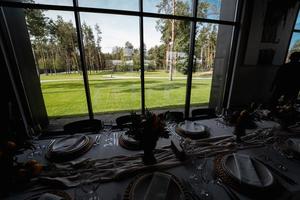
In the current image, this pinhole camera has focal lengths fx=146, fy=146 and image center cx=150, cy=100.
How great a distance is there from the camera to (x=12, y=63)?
2.15 metres

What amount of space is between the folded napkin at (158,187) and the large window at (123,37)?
1.98 metres

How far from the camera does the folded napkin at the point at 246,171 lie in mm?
791

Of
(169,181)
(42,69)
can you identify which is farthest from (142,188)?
(42,69)

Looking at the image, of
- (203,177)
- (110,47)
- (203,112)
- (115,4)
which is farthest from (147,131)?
(110,47)

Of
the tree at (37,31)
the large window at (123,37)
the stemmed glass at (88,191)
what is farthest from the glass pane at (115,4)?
the stemmed glass at (88,191)

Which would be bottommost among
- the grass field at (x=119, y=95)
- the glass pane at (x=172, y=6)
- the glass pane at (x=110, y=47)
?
the grass field at (x=119, y=95)

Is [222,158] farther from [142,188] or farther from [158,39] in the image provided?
[158,39]

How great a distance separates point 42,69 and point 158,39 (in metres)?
2.65

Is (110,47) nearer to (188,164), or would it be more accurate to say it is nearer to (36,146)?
(36,146)

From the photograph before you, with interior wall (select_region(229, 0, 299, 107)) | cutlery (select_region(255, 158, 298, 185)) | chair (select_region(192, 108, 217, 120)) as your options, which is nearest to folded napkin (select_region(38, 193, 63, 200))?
cutlery (select_region(255, 158, 298, 185))

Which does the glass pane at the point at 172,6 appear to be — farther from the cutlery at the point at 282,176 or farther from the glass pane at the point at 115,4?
the cutlery at the point at 282,176

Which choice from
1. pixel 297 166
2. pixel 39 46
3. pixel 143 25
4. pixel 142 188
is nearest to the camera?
pixel 142 188

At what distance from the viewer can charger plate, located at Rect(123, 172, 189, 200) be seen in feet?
2.38

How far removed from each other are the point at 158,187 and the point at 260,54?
347 cm
